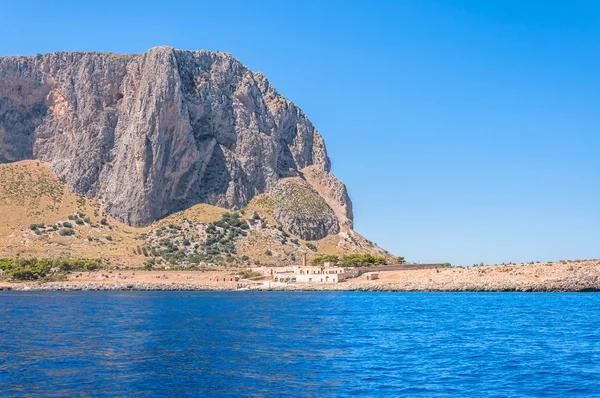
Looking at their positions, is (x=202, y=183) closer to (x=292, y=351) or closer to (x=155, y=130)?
(x=155, y=130)

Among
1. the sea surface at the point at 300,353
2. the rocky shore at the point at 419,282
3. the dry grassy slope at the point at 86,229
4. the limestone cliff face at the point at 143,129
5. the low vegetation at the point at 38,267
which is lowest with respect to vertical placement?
the sea surface at the point at 300,353

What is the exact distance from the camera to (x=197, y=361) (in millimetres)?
35000

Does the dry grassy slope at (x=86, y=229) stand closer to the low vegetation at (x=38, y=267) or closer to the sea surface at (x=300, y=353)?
the low vegetation at (x=38, y=267)

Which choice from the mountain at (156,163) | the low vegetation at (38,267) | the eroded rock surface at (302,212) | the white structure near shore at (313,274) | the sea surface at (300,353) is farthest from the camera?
the eroded rock surface at (302,212)

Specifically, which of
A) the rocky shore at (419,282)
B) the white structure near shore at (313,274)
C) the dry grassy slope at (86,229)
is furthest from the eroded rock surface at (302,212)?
the rocky shore at (419,282)

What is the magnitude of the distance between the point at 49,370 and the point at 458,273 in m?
90.0

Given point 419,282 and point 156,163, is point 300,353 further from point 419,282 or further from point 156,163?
point 156,163

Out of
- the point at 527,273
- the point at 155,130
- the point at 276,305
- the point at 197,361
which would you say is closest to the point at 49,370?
the point at 197,361

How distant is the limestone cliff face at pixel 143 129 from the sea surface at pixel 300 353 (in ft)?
337

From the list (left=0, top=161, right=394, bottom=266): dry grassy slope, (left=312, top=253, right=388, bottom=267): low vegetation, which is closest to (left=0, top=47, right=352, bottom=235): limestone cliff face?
(left=0, top=161, right=394, bottom=266): dry grassy slope

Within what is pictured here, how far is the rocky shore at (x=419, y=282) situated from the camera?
9900cm

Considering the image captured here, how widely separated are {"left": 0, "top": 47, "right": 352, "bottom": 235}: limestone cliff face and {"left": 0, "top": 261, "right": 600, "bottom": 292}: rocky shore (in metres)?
44.5

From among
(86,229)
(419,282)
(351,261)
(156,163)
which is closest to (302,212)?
(351,261)

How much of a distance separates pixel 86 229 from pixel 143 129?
2962 cm
